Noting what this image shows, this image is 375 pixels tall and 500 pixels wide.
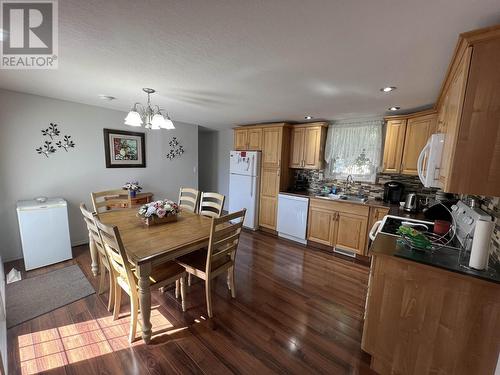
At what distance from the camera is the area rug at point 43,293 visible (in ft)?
6.32

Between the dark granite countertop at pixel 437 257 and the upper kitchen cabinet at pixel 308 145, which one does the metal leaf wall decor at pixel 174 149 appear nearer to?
the upper kitchen cabinet at pixel 308 145

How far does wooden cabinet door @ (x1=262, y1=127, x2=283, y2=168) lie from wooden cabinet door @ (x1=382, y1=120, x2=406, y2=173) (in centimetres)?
167

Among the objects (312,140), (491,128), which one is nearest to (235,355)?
(491,128)

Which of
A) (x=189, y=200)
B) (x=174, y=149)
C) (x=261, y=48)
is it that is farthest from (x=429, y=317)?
(x=174, y=149)

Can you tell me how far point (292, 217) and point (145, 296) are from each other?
270 centimetres

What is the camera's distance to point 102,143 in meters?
3.42

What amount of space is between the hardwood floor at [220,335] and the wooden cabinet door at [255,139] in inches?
100

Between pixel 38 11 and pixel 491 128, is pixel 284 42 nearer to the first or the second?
pixel 491 128

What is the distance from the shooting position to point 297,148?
3969 mm

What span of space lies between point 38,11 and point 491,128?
8.12 feet

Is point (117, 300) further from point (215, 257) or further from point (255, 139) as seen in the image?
point (255, 139)

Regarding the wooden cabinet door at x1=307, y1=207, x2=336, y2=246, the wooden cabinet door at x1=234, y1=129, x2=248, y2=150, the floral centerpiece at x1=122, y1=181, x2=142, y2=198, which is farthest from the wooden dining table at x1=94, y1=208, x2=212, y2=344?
the wooden cabinet door at x1=234, y1=129, x2=248, y2=150

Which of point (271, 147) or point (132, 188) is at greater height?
point (271, 147)

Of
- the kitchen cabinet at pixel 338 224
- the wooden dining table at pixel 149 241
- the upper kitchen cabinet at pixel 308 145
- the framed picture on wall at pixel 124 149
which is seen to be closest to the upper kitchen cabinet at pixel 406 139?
the kitchen cabinet at pixel 338 224
